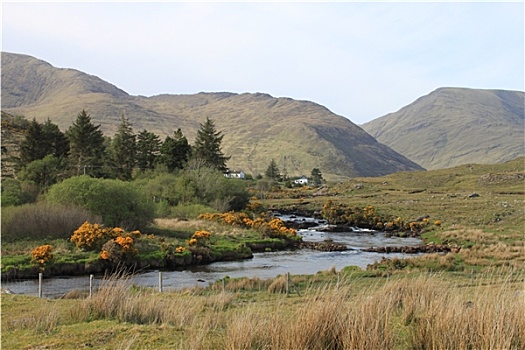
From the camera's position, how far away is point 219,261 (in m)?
37.1

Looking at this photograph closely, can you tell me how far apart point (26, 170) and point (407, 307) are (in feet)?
186

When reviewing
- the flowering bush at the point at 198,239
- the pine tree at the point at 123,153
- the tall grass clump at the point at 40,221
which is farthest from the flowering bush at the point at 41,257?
the pine tree at the point at 123,153

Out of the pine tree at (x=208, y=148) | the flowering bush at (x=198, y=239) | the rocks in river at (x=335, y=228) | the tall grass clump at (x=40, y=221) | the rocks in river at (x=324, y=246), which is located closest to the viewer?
the tall grass clump at (x=40, y=221)

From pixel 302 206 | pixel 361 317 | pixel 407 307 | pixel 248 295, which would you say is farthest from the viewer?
pixel 302 206

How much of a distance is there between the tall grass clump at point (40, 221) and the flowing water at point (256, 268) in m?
9.31

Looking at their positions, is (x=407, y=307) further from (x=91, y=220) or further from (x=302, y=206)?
(x=302, y=206)

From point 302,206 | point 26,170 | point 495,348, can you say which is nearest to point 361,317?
point 495,348

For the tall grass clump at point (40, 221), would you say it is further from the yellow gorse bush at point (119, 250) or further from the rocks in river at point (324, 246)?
the rocks in river at point (324, 246)

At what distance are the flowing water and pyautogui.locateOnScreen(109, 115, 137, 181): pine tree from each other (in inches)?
1422

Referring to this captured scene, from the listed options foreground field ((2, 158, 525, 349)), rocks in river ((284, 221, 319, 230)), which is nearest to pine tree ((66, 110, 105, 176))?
rocks in river ((284, 221, 319, 230))

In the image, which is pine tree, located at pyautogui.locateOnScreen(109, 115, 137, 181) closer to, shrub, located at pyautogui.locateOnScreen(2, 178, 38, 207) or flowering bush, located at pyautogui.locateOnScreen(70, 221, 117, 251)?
shrub, located at pyautogui.locateOnScreen(2, 178, 38, 207)

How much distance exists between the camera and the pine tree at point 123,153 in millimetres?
75312

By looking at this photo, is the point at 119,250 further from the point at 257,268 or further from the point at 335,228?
the point at 335,228

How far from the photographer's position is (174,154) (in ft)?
258
